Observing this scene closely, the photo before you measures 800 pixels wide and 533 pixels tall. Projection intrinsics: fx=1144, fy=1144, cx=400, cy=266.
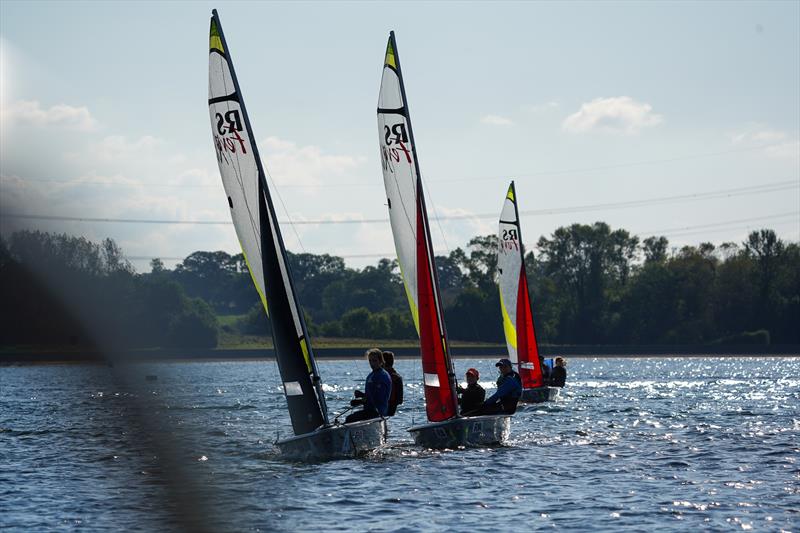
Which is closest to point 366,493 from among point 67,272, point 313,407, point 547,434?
point 313,407

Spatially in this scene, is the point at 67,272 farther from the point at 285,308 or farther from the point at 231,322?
the point at 231,322

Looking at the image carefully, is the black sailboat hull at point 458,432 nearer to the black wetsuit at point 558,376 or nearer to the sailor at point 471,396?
the sailor at point 471,396

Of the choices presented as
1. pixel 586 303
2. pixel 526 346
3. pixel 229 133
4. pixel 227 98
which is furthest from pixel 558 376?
pixel 586 303

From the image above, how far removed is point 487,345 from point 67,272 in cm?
7509

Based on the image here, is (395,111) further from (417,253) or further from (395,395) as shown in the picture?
(395,395)

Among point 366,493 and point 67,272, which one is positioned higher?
point 67,272

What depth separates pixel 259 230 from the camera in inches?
867

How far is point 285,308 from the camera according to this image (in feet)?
72.7

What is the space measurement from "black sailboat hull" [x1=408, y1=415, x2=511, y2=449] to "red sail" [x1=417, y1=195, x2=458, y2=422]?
0.44m

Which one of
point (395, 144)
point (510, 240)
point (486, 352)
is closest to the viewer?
point (395, 144)

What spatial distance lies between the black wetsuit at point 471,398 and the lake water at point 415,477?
105 centimetres

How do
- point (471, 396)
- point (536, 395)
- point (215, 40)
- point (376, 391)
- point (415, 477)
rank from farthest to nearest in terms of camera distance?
1. point (536, 395)
2. point (471, 396)
3. point (376, 391)
4. point (215, 40)
5. point (415, 477)

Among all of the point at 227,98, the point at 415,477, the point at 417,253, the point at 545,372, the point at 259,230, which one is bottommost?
the point at 415,477

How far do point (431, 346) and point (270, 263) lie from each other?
13.7 ft
